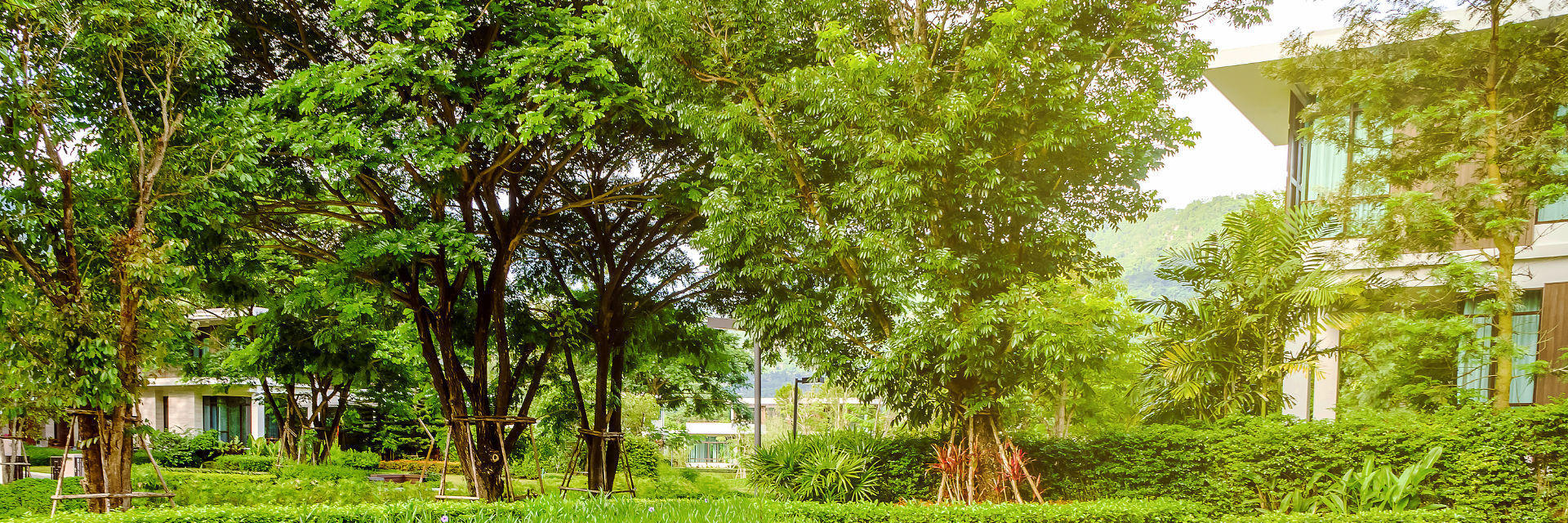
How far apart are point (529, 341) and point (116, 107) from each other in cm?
656

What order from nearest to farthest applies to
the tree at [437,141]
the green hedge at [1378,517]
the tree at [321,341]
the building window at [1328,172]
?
the green hedge at [1378,517], the tree at [437,141], the building window at [1328,172], the tree at [321,341]

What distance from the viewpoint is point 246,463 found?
70.1ft

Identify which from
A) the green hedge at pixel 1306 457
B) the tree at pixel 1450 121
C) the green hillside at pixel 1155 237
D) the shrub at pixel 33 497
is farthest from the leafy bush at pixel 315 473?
the green hillside at pixel 1155 237

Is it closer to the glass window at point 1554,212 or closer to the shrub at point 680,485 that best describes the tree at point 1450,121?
the glass window at point 1554,212

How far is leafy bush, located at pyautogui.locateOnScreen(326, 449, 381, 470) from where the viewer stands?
810 inches

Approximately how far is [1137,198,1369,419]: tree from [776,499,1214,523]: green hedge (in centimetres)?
227

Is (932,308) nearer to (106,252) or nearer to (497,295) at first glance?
(497,295)

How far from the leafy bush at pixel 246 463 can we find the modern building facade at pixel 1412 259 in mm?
20038

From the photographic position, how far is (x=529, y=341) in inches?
581

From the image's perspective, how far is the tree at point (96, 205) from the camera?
8.21 m

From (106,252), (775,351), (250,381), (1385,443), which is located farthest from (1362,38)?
(250,381)

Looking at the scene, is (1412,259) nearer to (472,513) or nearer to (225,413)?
(472,513)

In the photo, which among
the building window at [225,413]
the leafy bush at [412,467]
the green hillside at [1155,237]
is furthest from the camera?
the green hillside at [1155,237]

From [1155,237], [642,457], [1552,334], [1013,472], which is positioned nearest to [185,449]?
[642,457]
